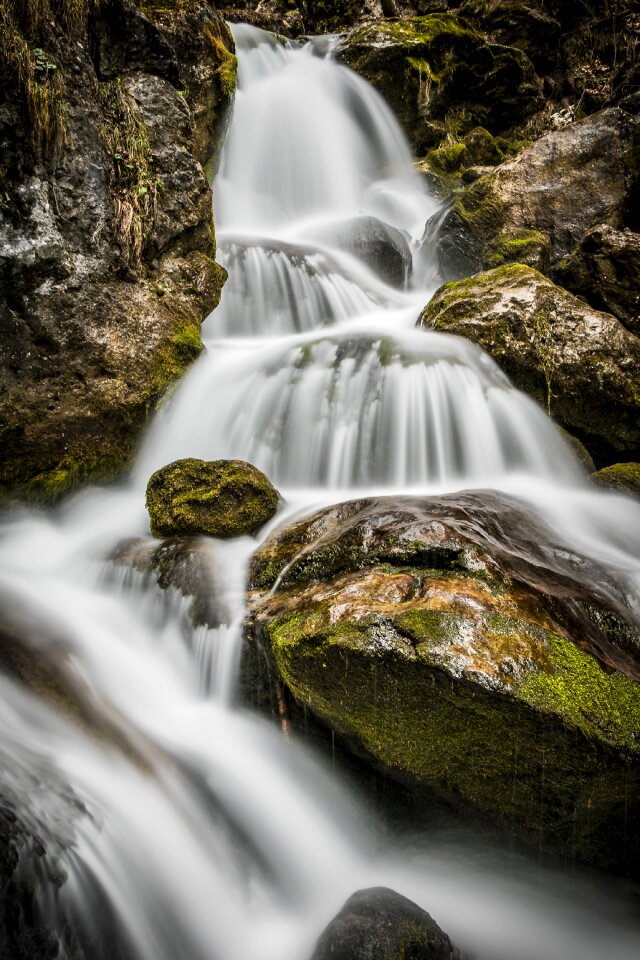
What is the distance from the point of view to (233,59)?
10.2 m

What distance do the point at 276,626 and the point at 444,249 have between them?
861 cm

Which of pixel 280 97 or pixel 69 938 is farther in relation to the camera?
pixel 280 97

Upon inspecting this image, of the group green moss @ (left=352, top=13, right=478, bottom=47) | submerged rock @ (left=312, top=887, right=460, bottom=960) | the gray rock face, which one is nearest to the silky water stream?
submerged rock @ (left=312, top=887, right=460, bottom=960)

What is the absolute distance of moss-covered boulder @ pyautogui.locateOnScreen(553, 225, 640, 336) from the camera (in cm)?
654

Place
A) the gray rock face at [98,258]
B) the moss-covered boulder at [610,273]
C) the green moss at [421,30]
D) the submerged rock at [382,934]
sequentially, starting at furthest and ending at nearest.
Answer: the green moss at [421,30] < the moss-covered boulder at [610,273] < the gray rock face at [98,258] < the submerged rock at [382,934]

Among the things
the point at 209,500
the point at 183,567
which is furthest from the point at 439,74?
the point at 183,567

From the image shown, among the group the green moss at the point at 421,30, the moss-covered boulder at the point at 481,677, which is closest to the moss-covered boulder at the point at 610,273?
the moss-covered boulder at the point at 481,677

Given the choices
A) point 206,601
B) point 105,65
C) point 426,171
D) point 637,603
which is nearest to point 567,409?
point 637,603

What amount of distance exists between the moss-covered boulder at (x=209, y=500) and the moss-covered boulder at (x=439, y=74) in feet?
43.4

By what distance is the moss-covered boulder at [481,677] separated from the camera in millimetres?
2225

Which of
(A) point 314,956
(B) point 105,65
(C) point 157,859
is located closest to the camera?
(A) point 314,956

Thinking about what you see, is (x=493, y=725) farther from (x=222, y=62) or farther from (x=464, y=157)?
(x=464, y=157)

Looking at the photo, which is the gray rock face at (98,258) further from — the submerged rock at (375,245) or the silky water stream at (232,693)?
Result: the submerged rock at (375,245)

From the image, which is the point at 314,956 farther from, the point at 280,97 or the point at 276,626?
the point at 280,97
